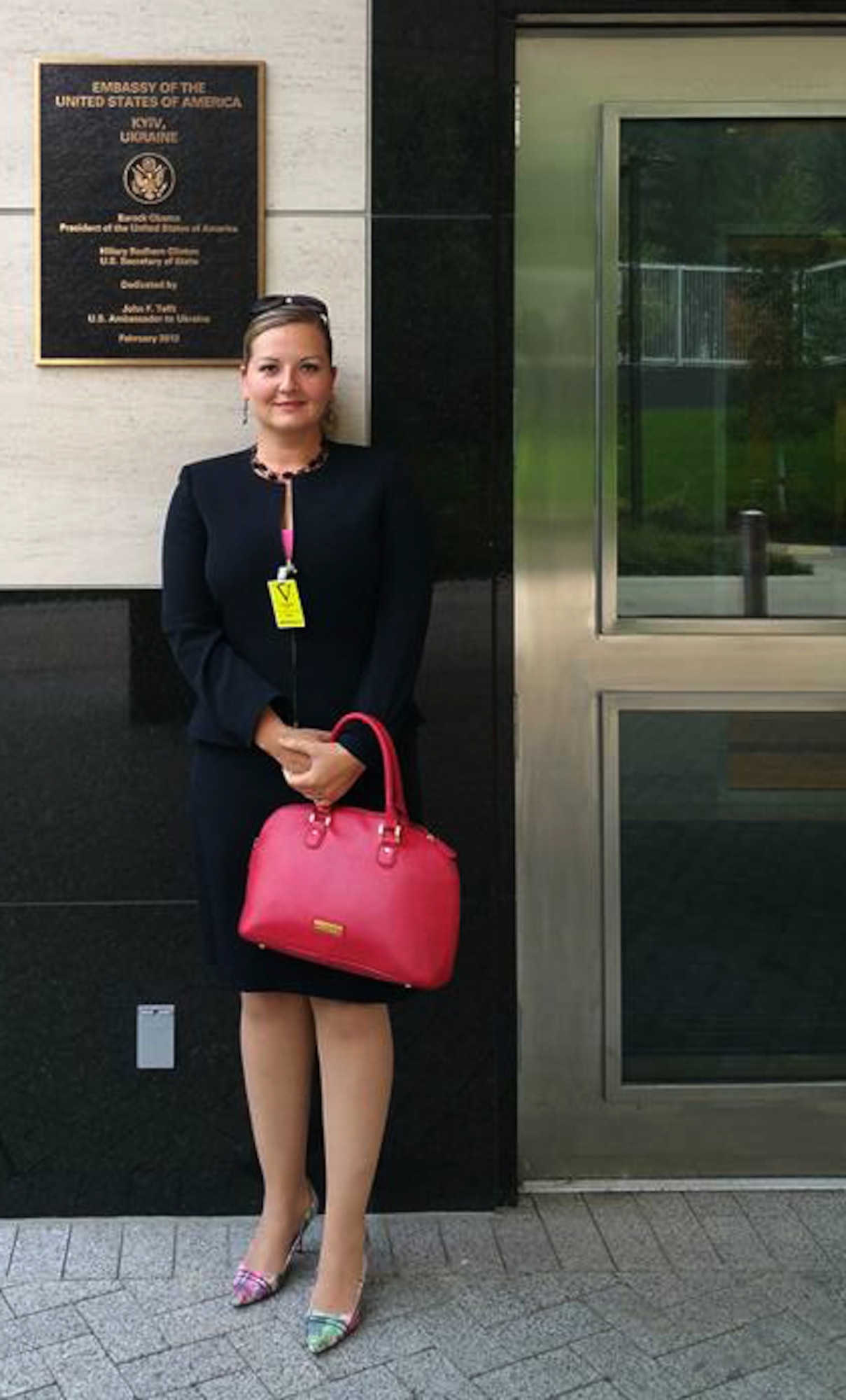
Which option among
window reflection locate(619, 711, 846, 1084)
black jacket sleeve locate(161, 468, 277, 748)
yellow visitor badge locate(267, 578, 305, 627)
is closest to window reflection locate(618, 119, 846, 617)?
window reflection locate(619, 711, 846, 1084)

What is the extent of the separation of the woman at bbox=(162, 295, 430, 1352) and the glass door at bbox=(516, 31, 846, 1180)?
66 cm

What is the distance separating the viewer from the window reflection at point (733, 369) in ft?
14.0

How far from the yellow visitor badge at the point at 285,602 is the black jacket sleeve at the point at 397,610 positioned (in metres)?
0.17

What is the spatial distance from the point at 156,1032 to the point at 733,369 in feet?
7.03

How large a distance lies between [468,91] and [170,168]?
2.35 feet

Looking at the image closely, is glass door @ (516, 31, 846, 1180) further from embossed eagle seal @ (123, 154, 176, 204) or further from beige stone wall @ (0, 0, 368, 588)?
embossed eagle seal @ (123, 154, 176, 204)

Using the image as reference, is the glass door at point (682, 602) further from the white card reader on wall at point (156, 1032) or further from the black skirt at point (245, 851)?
the white card reader on wall at point (156, 1032)

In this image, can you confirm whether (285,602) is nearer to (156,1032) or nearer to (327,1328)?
Result: (156,1032)

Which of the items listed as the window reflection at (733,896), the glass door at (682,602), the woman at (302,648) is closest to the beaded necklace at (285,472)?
the woman at (302,648)

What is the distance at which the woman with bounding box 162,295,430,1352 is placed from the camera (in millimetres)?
3660

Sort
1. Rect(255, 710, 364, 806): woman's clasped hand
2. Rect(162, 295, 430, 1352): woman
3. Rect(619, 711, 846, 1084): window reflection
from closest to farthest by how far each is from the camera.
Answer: Rect(255, 710, 364, 806): woman's clasped hand, Rect(162, 295, 430, 1352): woman, Rect(619, 711, 846, 1084): window reflection

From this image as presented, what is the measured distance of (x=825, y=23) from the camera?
13.7 feet

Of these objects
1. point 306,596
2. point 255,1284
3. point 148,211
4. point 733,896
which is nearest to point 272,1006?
point 255,1284

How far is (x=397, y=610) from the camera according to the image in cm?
370
